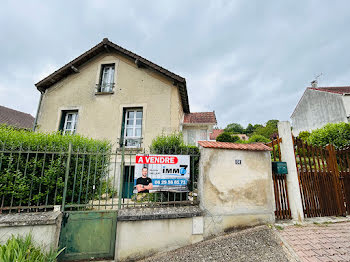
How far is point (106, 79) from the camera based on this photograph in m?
9.13

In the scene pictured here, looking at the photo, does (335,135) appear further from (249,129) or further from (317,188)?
(249,129)

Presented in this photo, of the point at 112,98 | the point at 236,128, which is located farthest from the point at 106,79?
the point at 236,128

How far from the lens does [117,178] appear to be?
6.61m

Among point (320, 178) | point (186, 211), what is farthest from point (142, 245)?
point (320, 178)

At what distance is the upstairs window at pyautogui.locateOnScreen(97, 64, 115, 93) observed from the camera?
28.9 feet

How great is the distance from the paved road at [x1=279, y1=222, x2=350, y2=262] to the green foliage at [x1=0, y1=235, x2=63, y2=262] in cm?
448

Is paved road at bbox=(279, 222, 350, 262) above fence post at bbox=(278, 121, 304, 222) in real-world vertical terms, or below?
below

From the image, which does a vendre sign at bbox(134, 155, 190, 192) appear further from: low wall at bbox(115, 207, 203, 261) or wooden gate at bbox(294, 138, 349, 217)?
wooden gate at bbox(294, 138, 349, 217)

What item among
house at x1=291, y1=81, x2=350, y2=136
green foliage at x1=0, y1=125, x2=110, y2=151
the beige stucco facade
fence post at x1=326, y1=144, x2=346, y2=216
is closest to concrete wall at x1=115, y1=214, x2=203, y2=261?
green foliage at x1=0, y1=125, x2=110, y2=151

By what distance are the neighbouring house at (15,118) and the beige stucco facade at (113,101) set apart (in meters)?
10.8

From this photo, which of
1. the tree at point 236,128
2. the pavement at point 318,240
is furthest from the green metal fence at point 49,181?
the tree at point 236,128

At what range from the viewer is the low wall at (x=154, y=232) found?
3.24 m

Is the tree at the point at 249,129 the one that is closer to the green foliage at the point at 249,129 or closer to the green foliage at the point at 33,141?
the green foliage at the point at 249,129

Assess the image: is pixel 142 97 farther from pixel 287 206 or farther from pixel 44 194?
pixel 287 206
